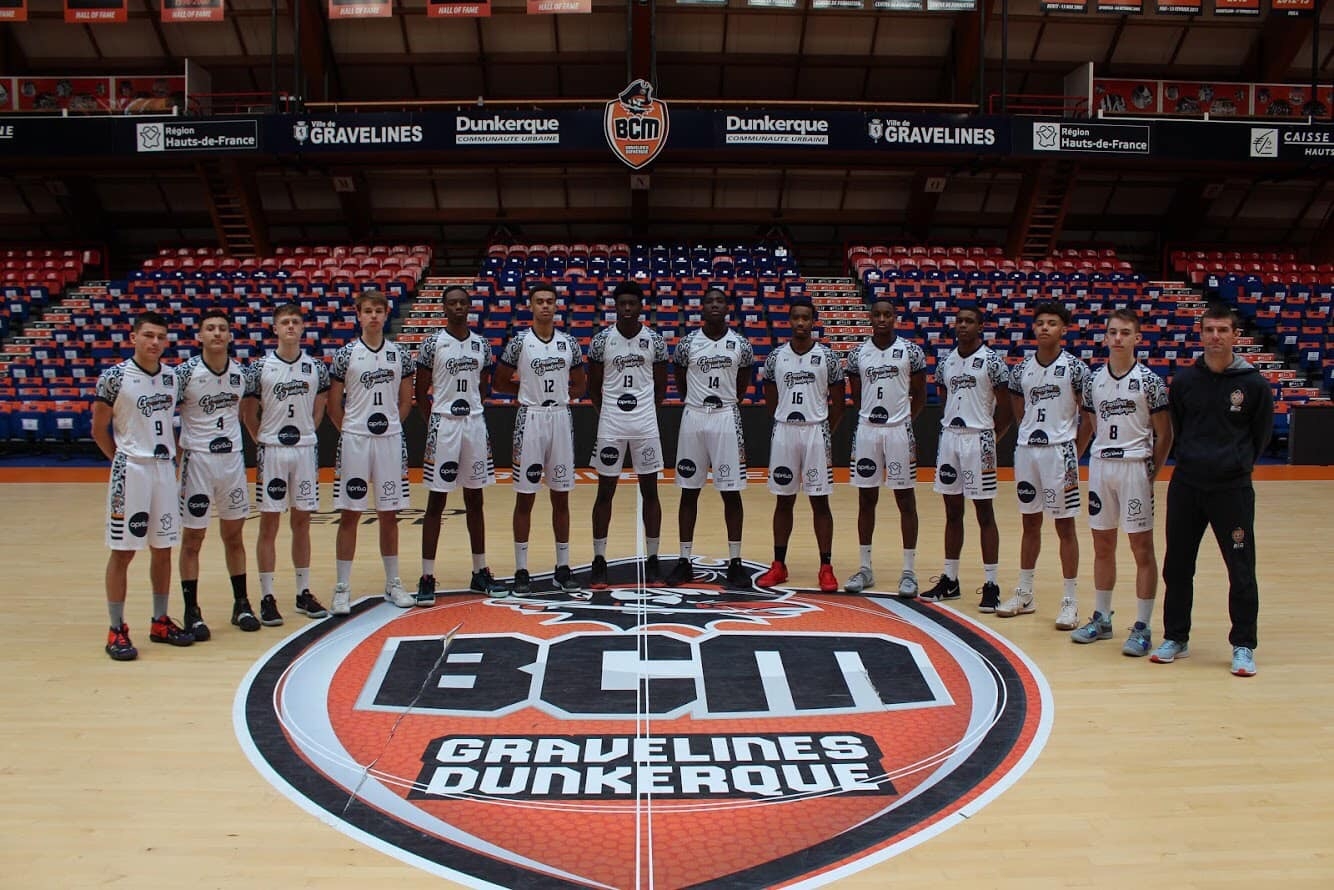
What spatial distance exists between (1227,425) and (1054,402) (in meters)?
1.11

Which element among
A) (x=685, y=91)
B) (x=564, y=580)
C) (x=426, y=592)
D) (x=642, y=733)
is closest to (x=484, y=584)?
(x=426, y=592)

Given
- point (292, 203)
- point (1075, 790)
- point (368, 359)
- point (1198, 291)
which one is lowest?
point (1075, 790)

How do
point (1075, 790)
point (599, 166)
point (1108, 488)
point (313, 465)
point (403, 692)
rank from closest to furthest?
point (1075, 790) → point (403, 692) → point (1108, 488) → point (313, 465) → point (599, 166)

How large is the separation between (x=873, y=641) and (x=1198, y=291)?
58.8 feet

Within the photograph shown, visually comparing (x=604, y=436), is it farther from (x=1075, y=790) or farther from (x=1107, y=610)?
(x=1075, y=790)

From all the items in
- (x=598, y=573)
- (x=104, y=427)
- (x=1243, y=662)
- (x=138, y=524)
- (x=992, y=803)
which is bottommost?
(x=992, y=803)

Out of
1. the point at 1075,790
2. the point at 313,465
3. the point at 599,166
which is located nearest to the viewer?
the point at 1075,790

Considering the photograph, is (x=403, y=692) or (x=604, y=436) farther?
(x=604, y=436)

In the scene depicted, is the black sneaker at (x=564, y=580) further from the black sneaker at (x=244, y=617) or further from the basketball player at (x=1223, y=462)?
the basketball player at (x=1223, y=462)

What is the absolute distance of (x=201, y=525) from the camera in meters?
6.08

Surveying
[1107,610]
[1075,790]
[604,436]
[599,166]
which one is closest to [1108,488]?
[1107,610]

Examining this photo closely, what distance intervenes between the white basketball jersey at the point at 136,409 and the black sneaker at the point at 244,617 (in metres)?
1.09

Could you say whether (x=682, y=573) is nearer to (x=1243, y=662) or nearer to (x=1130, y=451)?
(x=1130, y=451)

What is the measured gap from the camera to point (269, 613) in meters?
6.36
